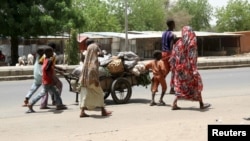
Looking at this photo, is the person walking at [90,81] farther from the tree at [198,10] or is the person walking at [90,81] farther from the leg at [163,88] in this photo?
the tree at [198,10]

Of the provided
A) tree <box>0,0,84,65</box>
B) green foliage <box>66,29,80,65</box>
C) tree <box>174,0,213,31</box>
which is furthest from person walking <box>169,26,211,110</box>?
tree <box>174,0,213,31</box>

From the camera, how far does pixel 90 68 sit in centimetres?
824

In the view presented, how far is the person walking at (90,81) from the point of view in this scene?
827 centimetres

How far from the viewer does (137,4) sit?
73938mm

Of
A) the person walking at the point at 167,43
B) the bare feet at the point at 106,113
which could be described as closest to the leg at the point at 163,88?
the person walking at the point at 167,43

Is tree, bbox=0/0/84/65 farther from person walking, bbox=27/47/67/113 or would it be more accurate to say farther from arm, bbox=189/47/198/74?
arm, bbox=189/47/198/74

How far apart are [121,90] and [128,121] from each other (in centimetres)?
212

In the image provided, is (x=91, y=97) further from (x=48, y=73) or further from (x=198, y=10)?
(x=198, y=10)

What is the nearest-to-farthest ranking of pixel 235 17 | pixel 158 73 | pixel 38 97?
pixel 38 97 → pixel 158 73 → pixel 235 17

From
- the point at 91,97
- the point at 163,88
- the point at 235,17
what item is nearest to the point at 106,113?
the point at 91,97

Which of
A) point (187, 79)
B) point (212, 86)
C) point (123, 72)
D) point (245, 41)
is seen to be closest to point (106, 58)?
point (123, 72)

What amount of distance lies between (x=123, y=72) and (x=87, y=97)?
6.12ft

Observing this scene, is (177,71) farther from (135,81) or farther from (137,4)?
(137,4)

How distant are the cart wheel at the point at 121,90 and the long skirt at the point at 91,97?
1390 mm
